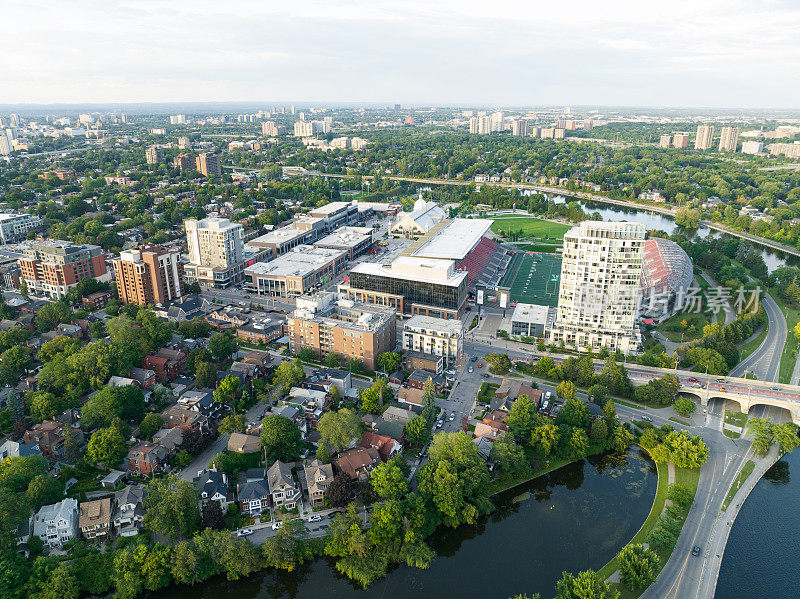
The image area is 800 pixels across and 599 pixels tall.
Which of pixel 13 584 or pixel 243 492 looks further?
pixel 243 492

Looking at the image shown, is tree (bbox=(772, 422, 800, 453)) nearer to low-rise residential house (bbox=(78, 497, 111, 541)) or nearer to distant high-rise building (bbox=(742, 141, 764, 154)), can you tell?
low-rise residential house (bbox=(78, 497, 111, 541))

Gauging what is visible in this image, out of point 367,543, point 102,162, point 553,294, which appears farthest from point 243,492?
point 102,162

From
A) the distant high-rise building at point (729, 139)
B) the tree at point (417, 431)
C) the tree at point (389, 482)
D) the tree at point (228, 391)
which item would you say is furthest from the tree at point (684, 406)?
the distant high-rise building at point (729, 139)

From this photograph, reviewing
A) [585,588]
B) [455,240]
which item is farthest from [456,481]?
[455,240]

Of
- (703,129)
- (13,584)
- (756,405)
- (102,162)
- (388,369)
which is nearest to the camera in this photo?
(13,584)

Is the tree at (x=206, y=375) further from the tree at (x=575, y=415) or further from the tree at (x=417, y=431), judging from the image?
the tree at (x=575, y=415)

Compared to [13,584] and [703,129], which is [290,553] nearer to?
[13,584]
